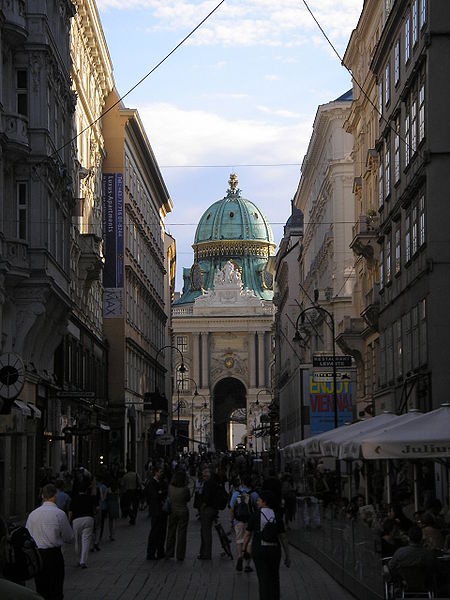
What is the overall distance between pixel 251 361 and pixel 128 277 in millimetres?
94535

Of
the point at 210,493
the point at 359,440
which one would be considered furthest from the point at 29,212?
the point at 359,440

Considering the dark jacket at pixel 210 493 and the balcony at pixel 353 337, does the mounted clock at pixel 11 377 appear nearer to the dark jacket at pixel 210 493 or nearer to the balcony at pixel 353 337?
the dark jacket at pixel 210 493

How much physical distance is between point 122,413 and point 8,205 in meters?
33.1

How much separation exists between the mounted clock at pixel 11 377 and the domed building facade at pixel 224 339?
415 feet

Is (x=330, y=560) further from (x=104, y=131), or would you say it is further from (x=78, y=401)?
(x=104, y=131)

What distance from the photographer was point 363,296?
163 feet

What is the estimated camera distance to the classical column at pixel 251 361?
161625mm

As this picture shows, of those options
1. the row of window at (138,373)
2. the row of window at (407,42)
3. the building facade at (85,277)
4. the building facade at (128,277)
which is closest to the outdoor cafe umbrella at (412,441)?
the row of window at (407,42)

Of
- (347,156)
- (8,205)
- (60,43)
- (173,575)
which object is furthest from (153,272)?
(173,575)

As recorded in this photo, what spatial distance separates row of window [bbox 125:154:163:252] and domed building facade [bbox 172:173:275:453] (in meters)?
61.9

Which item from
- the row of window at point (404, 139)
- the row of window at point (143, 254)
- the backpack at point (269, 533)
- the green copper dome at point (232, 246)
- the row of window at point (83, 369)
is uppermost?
the green copper dome at point (232, 246)

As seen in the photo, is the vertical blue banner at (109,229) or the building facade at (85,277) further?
the vertical blue banner at (109,229)

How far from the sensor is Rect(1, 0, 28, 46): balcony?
33219mm

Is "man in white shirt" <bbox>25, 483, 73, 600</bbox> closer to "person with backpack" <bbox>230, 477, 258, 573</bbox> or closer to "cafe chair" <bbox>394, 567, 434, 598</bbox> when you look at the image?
"cafe chair" <bbox>394, 567, 434, 598</bbox>
